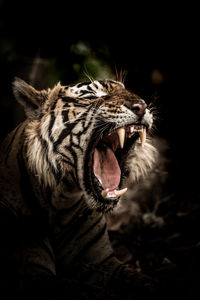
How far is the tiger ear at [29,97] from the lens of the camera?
1793 millimetres

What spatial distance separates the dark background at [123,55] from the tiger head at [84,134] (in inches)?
9.0

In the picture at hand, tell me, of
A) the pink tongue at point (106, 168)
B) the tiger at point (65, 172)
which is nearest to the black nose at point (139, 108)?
the tiger at point (65, 172)

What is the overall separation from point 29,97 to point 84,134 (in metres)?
0.35

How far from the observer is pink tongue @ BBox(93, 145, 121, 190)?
1834mm

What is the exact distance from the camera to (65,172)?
5.98 feet

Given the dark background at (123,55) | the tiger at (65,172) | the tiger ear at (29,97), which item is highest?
the dark background at (123,55)

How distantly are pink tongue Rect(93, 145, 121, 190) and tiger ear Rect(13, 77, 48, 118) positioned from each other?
381 millimetres

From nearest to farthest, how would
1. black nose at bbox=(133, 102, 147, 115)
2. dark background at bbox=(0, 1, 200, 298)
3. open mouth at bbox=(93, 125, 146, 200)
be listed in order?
1. black nose at bbox=(133, 102, 147, 115)
2. open mouth at bbox=(93, 125, 146, 200)
3. dark background at bbox=(0, 1, 200, 298)

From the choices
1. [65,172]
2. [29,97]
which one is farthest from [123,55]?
[65,172]

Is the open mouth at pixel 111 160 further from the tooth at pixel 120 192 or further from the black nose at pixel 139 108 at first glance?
the black nose at pixel 139 108

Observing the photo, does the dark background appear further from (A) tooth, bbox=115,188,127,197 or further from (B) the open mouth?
(A) tooth, bbox=115,188,127,197

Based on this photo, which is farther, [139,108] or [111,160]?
[111,160]

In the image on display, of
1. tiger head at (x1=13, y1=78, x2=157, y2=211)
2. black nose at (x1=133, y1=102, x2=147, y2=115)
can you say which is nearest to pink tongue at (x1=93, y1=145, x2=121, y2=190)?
tiger head at (x1=13, y1=78, x2=157, y2=211)

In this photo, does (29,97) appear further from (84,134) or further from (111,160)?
(111,160)
